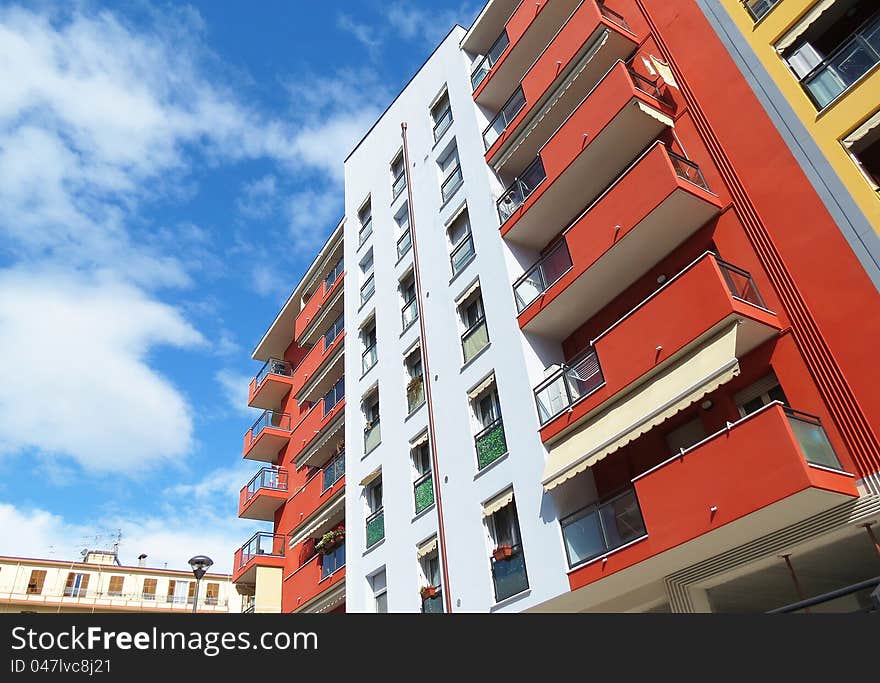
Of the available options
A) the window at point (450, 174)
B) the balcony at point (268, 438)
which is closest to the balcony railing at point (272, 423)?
the balcony at point (268, 438)

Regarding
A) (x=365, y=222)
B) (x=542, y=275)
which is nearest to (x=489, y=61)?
(x=365, y=222)

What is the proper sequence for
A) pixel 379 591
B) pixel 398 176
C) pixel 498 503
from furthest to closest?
pixel 398 176, pixel 379 591, pixel 498 503

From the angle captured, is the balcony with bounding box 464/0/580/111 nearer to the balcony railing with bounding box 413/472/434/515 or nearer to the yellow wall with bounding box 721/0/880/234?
the yellow wall with bounding box 721/0/880/234

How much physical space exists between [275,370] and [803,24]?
1055 inches

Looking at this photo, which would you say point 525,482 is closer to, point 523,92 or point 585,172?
point 585,172

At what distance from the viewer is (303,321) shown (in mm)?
33188

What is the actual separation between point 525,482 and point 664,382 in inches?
158

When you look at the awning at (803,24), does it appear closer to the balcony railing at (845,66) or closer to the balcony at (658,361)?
the balcony railing at (845,66)

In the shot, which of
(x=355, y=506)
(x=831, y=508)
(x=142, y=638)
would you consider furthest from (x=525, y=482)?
(x=142, y=638)

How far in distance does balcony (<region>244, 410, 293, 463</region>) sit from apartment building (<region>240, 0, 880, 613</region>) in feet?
27.2

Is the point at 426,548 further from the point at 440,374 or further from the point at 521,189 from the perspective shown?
the point at 521,189

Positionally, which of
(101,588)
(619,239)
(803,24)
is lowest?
(619,239)

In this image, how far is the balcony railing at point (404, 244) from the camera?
2416cm

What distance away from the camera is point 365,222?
94.4ft
